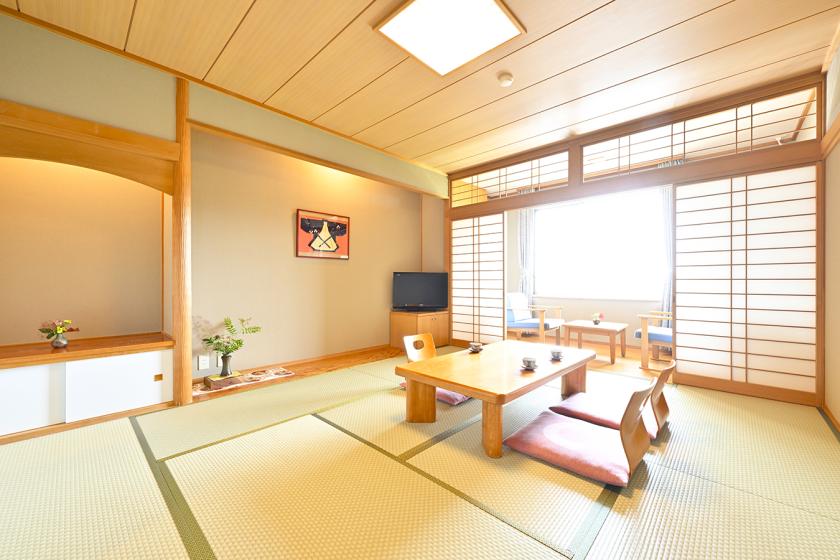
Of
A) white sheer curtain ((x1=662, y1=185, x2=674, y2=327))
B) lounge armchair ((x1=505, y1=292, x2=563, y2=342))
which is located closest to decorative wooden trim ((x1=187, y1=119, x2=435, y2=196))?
lounge armchair ((x1=505, y1=292, x2=563, y2=342))

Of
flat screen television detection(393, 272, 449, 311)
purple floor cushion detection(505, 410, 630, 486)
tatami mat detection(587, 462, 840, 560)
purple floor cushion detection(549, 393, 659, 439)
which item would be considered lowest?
tatami mat detection(587, 462, 840, 560)

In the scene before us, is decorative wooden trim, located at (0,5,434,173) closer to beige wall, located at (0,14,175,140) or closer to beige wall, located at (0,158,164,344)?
beige wall, located at (0,14,175,140)

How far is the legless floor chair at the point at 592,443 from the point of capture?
67.5 inches

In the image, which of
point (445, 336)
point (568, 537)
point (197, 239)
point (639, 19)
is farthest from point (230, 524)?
point (445, 336)

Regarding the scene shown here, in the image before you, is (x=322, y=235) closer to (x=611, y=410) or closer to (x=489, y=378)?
(x=489, y=378)

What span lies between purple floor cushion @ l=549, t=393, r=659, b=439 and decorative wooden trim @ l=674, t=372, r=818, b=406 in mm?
1288

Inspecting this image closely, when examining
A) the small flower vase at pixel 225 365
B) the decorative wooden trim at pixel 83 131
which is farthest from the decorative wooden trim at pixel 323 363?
the decorative wooden trim at pixel 83 131

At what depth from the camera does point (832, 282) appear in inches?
99.4

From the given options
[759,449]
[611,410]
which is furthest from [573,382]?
[759,449]

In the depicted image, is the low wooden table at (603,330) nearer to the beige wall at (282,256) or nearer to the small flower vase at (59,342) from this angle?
the beige wall at (282,256)

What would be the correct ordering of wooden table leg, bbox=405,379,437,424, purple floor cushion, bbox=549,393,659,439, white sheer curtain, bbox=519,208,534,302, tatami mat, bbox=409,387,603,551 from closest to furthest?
1. tatami mat, bbox=409,387,603,551
2. purple floor cushion, bbox=549,393,659,439
3. wooden table leg, bbox=405,379,437,424
4. white sheer curtain, bbox=519,208,534,302

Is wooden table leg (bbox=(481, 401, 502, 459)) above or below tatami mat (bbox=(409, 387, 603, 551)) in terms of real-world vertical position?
above

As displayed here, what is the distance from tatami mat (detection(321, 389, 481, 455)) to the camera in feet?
7.24

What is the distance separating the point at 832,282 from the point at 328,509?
3.77 metres
